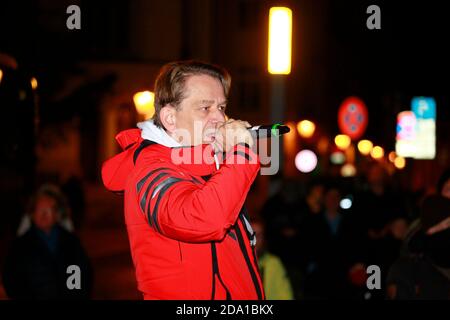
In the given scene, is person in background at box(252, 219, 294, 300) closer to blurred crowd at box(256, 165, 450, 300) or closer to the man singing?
blurred crowd at box(256, 165, 450, 300)

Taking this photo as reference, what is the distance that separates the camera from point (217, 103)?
257 centimetres

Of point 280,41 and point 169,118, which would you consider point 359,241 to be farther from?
point 169,118

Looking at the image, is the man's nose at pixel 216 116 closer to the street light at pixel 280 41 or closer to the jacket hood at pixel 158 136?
the jacket hood at pixel 158 136

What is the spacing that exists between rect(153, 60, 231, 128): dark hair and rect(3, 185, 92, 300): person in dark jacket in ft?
10.8

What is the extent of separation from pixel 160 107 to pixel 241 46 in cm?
3401

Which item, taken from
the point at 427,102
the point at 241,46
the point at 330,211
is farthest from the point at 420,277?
the point at 241,46

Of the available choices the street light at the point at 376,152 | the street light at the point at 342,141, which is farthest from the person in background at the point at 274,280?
the street light at the point at 376,152

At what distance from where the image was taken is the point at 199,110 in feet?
8.40

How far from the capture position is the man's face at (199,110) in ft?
8.38

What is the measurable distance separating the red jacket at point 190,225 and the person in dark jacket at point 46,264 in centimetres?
332

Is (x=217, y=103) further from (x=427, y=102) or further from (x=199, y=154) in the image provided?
(x=427, y=102)

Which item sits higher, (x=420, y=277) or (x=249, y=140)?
(x=249, y=140)

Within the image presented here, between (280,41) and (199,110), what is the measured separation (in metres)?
8.64

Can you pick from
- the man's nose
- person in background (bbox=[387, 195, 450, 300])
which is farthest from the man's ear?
person in background (bbox=[387, 195, 450, 300])
